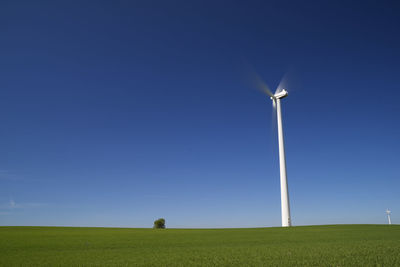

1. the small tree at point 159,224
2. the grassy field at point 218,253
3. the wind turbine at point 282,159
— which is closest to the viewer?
the grassy field at point 218,253

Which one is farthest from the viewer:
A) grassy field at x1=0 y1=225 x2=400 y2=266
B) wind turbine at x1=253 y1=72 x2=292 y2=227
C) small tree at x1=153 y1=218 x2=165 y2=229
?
small tree at x1=153 y1=218 x2=165 y2=229

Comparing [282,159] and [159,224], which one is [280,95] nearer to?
[282,159]

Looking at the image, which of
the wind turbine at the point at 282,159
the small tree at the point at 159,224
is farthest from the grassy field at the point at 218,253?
the small tree at the point at 159,224

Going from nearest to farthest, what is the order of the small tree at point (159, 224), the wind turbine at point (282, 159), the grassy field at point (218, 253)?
the grassy field at point (218, 253)
the wind turbine at point (282, 159)
the small tree at point (159, 224)

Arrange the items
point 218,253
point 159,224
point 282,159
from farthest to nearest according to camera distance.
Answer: point 159,224 < point 282,159 < point 218,253

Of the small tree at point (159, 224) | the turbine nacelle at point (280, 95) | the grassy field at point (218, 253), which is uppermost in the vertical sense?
the turbine nacelle at point (280, 95)

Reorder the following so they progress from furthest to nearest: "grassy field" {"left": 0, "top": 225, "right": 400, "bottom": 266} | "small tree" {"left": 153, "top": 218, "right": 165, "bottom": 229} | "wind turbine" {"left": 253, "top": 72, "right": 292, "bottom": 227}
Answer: "small tree" {"left": 153, "top": 218, "right": 165, "bottom": 229}, "wind turbine" {"left": 253, "top": 72, "right": 292, "bottom": 227}, "grassy field" {"left": 0, "top": 225, "right": 400, "bottom": 266}

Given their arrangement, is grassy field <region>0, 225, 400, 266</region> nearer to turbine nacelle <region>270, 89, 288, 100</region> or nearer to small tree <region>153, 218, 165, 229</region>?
turbine nacelle <region>270, 89, 288, 100</region>

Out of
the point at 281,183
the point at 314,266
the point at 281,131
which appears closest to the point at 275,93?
the point at 281,131

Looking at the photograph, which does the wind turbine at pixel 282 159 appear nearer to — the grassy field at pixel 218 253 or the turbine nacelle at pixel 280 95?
the turbine nacelle at pixel 280 95

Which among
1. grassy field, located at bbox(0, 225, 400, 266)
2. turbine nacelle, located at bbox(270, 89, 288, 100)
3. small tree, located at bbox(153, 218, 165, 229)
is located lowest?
small tree, located at bbox(153, 218, 165, 229)

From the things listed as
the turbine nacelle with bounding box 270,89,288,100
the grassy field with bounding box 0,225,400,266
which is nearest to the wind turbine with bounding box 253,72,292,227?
the turbine nacelle with bounding box 270,89,288,100

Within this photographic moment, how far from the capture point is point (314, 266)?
7.17m

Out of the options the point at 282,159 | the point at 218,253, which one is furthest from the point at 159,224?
the point at 218,253
